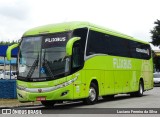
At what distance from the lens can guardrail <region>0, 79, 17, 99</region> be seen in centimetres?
2305

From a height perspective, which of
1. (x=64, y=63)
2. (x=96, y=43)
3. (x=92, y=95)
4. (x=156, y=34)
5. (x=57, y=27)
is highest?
(x=156, y=34)

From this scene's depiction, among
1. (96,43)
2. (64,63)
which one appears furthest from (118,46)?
(64,63)

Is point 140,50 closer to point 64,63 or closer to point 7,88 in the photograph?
→ point 7,88

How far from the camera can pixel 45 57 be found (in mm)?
16344

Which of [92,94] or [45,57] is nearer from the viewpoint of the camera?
[45,57]

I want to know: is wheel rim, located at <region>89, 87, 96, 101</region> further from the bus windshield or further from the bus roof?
the bus roof

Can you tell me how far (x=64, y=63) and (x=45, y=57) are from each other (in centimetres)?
89

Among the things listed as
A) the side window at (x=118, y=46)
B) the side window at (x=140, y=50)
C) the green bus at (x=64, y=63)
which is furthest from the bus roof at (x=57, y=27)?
the side window at (x=140, y=50)

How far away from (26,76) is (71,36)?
2.48 metres

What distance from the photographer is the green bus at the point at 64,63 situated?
15977 millimetres

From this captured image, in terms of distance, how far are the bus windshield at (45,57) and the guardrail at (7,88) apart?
6.42 metres

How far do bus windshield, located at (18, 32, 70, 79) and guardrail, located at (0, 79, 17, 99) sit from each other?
6.42 meters

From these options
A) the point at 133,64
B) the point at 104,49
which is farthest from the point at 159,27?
the point at 104,49

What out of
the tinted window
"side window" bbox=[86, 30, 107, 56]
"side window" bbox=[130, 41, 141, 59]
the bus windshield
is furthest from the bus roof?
"side window" bbox=[130, 41, 141, 59]
